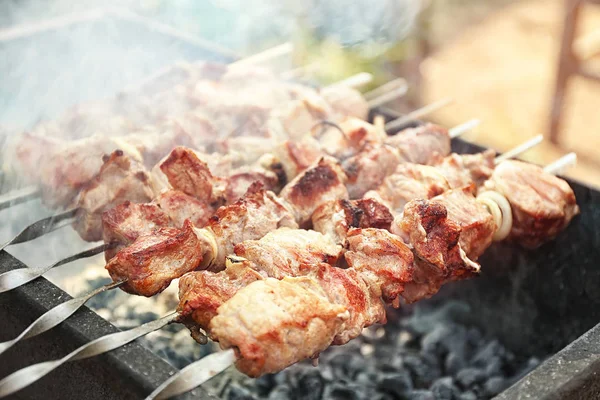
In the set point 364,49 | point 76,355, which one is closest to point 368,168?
Answer: point 76,355

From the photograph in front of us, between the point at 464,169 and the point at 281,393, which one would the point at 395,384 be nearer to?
the point at 281,393

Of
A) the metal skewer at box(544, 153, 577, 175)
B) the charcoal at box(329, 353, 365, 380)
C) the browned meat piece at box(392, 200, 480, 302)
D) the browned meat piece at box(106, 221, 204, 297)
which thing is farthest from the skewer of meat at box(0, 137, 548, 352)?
the charcoal at box(329, 353, 365, 380)

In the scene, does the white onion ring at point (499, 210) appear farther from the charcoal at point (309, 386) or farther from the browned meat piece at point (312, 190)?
the charcoal at point (309, 386)

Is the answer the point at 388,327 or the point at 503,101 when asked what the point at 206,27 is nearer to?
the point at 388,327

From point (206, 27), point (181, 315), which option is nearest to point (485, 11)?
point (206, 27)

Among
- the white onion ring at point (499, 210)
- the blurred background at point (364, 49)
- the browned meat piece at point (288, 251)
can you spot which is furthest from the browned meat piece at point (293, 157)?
the blurred background at point (364, 49)

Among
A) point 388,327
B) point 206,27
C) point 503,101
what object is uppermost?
point 206,27

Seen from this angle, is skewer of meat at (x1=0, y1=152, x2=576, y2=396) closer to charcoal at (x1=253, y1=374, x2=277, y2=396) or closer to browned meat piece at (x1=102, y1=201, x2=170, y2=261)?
browned meat piece at (x1=102, y1=201, x2=170, y2=261)
